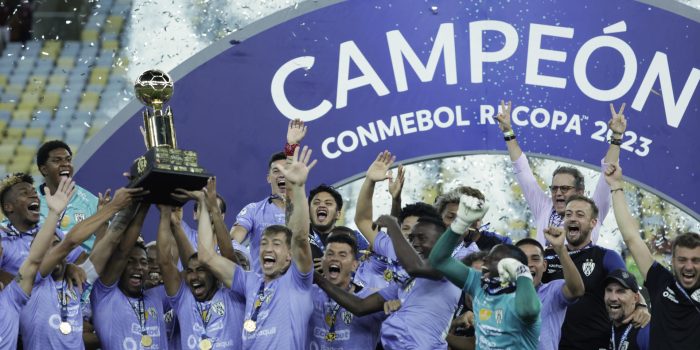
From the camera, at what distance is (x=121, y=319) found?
22.8ft

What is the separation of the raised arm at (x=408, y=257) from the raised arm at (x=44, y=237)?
1.53 m

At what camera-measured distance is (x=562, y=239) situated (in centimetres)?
641

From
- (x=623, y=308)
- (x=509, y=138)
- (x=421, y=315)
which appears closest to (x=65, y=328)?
(x=421, y=315)

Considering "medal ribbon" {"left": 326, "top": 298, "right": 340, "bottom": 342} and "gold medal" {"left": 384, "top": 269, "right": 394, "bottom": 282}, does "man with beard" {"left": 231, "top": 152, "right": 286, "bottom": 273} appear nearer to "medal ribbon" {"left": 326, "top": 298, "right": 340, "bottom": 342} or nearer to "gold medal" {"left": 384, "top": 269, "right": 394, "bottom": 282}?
"gold medal" {"left": 384, "top": 269, "right": 394, "bottom": 282}

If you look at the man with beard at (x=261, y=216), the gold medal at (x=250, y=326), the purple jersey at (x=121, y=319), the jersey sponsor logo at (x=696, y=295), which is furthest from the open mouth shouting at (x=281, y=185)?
the jersey sponsor logo at (x=696, y=295)

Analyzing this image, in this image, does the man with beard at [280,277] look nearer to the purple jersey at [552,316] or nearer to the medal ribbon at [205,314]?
the medal ribbon at [205,314]

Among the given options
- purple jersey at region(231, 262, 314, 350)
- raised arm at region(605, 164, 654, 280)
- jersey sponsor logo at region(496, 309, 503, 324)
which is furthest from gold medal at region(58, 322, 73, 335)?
raised arm at region(605, 164, 654, 280)

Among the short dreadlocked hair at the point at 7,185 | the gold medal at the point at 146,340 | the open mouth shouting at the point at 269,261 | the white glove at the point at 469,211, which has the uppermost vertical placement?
the short dreadlocked hair at the point at 7,185

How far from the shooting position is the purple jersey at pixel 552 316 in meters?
6.69

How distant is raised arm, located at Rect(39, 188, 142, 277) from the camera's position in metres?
6.54

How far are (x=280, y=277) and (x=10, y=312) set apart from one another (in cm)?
132

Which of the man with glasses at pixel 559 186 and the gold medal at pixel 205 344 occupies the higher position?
the man with glasses at pixel 559 186

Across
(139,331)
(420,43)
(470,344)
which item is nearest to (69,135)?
(420,43)

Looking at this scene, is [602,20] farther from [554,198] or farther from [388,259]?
[388,259]
